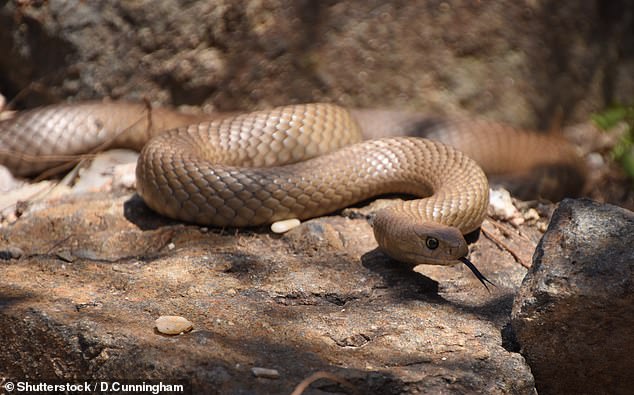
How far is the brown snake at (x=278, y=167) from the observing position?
4.42 metres

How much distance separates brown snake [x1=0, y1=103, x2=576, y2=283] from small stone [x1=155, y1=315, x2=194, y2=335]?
126 cm

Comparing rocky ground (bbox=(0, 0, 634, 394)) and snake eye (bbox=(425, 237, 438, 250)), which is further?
snake eye (bbox=(425, 237, 438, 250))

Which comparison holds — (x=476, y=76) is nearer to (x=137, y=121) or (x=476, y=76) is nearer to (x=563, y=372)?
(x=137, y=121)

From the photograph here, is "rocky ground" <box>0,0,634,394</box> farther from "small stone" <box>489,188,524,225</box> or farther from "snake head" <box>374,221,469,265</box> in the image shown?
"snake head" <box>374,221,469,265</box>

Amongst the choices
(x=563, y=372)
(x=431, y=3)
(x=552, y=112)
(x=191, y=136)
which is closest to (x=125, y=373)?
(x=563, y=372)

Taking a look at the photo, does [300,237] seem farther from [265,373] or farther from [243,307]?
[265,373]

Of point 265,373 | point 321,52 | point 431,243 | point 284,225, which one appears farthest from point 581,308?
point 321,52

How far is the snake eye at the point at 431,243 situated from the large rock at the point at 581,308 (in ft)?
2.00

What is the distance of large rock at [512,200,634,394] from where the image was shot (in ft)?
10.3

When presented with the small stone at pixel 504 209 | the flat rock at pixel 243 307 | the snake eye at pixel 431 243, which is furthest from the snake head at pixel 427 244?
the small stone at pixel 504 209

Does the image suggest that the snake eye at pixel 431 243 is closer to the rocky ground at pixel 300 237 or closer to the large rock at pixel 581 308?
the rocky ground at pixel 300 237

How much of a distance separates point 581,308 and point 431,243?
0.94m

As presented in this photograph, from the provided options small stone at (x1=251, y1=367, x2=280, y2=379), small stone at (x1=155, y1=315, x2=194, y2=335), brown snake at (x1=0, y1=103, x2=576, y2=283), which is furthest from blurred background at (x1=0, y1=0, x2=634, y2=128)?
small stone at (x1=251, y1=367, x2=280, y2=379)

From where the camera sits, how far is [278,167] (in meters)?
4.76
